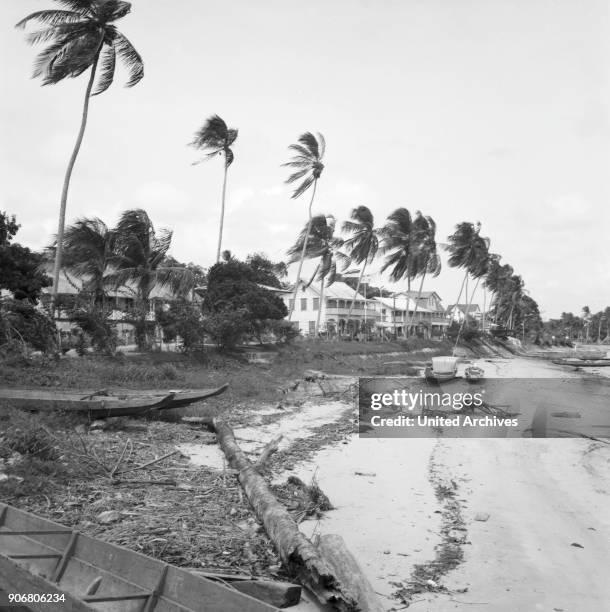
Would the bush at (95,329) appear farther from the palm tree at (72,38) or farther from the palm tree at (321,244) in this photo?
the palm tree at (321,244)

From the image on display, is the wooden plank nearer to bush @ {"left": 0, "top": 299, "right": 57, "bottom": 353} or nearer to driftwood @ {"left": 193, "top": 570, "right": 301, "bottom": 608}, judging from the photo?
driftwood @ {"left": 193, "top": 570, "right": 301, "bottom": 608}

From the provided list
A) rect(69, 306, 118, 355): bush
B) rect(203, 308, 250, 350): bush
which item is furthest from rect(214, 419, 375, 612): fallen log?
rect(203, 308, 250, 350): bush

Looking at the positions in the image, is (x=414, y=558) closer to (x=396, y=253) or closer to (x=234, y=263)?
(x=234, y=263)

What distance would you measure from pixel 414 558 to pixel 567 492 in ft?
14.5

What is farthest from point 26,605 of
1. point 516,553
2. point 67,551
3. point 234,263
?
point 234,263

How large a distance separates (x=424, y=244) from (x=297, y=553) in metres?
46.5

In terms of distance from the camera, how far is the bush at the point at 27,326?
56.9ft

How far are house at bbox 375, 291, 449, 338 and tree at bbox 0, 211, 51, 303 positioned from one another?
42535 mm

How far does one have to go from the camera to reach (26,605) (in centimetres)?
438

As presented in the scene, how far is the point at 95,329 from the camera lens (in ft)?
65.6

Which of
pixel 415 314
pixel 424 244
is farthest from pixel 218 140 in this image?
pixel 415 314

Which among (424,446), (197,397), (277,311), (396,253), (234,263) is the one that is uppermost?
(396,253)

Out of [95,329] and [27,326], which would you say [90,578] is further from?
[95,329]

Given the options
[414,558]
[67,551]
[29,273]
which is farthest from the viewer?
[29,273]
